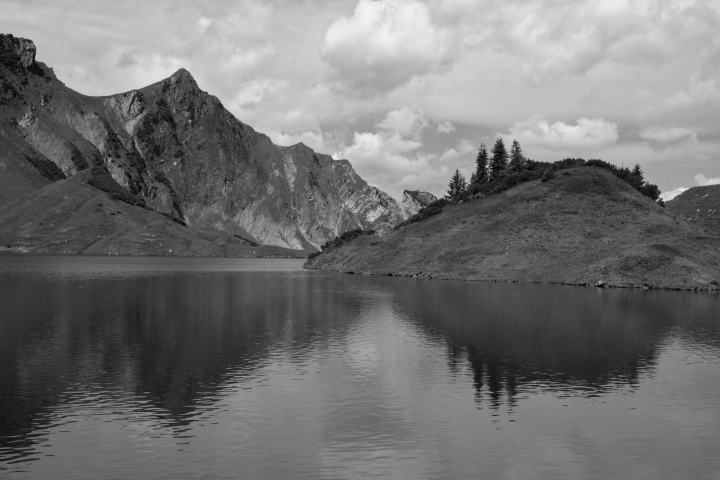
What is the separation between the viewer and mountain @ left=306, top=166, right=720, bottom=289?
11769 cm

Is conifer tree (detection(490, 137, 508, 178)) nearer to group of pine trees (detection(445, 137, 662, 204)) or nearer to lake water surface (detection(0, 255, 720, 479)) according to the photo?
group of pine trees (detection(445, 137, 662, 204))

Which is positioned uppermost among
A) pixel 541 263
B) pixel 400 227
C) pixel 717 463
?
pixel 400 227

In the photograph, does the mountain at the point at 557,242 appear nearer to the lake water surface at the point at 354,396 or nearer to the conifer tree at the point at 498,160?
the conifer tree at the point at 498,160

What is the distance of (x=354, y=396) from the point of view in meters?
31.9

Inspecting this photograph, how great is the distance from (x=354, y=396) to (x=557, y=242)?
11635 cm

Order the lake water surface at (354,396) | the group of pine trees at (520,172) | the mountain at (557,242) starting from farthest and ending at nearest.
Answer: the group of pine trees at (520,172), the mountain at (557,242), the lake water surface at (354,396)

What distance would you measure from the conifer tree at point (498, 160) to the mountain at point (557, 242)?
22.8 meters

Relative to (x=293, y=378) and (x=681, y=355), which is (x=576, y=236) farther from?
(x=293, y=378)

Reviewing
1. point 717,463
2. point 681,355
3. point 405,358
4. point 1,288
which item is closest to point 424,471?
point 717,463

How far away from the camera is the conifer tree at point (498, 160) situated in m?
196

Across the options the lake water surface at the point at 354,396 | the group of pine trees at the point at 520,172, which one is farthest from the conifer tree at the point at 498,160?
the lake water surface at the point at 354,396

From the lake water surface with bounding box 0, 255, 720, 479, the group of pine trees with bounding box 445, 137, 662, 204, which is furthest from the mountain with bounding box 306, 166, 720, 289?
the lake water surface with bounding box 0, 255, 720, 479

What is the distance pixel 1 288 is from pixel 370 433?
279 feet

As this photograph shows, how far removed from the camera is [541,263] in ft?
431
